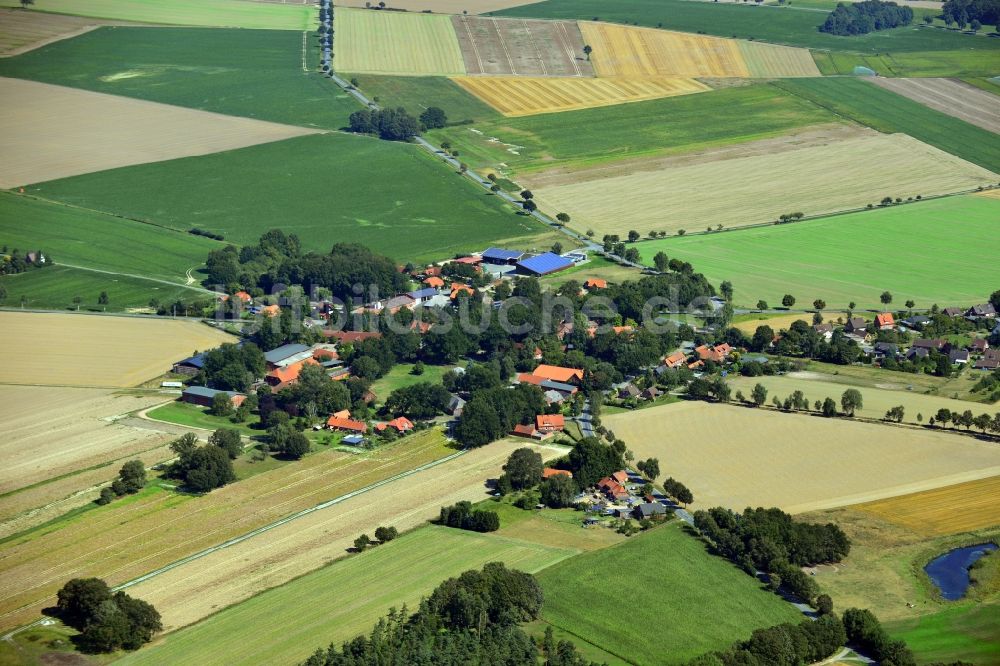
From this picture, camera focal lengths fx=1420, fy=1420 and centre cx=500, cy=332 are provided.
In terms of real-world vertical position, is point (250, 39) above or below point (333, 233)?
above

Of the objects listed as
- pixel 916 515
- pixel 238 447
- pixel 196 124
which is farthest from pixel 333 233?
pixel 916 515

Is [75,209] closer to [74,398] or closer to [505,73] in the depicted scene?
[74,398]

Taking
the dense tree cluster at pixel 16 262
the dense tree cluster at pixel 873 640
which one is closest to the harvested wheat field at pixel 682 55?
the dense tree cluster at pixel 16 262

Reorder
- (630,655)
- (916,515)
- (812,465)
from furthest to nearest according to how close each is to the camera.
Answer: (812,465) → (916,515) → (630,655)

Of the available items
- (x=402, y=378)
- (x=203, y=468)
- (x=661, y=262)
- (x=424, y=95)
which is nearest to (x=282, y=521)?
(x=203, y=468)

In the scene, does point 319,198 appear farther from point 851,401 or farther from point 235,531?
point 235,531

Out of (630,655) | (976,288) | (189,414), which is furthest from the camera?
A: (976,288)

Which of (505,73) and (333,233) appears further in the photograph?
(505,73)

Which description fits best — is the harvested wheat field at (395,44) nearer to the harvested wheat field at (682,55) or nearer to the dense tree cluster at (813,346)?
the harvested wheat field at (682,55)
